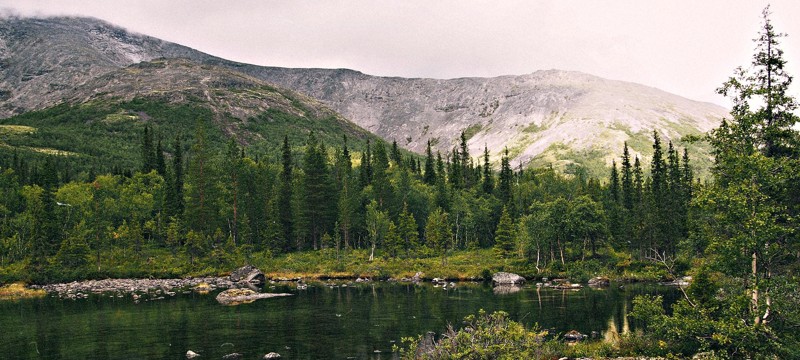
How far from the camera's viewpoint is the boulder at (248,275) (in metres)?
96.1

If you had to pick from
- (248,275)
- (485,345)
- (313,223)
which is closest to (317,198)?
(313,223)

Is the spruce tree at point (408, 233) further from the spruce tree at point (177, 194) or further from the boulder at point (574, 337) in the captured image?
the boulder at point (574, 337)

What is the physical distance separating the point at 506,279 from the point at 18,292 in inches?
2939

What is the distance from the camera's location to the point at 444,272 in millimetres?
97250

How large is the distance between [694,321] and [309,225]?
105329 mm

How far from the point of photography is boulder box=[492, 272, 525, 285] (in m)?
87.7

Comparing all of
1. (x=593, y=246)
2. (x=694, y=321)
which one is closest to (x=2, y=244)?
(x=593, y=246)

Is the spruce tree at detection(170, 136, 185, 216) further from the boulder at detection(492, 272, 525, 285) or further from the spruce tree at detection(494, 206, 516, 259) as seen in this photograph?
the boulder at detection(492, 272, 525, 285)

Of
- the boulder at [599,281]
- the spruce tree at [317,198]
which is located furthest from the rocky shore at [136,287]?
the boulder at [599,281]

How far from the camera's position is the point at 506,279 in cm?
8850

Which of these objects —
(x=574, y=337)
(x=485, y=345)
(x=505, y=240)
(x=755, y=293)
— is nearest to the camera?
(x=485, y=345)

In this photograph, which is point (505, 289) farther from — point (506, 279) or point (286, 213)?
point (286, 213)

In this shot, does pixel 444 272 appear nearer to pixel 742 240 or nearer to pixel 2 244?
pixel 742 240

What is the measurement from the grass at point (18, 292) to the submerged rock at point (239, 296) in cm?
3036
